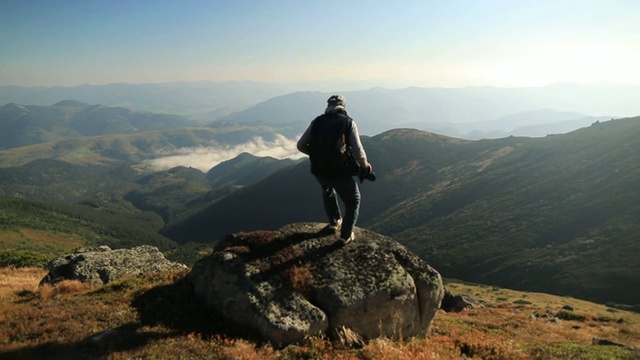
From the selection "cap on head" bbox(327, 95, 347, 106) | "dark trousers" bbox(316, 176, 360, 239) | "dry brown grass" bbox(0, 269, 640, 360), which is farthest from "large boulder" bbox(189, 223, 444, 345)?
"cap on head" bbox(327, 95, 347, 106)

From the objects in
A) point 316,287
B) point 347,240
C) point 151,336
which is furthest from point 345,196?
point 151,336

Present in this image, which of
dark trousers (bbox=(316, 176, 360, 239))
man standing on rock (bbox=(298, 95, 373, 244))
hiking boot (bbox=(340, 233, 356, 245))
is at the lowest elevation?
hiking boot (bbox=(340, 233, 356, 245))

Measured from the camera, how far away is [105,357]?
1000 centimetres

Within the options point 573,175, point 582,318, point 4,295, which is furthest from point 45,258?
point 573,175

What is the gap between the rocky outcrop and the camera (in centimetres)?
2139

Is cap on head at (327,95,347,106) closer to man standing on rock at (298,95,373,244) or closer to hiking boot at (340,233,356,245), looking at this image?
man standing on rock at (298,95,373,244)

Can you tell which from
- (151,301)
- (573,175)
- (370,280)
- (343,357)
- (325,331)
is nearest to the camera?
(343,357)

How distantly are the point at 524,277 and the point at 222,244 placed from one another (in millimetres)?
142976

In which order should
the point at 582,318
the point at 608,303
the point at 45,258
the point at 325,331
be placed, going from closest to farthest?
the point at 325,331
the point at 582,318
the point at 45,258
the point at 608,303

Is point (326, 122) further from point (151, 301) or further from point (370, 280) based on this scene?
point (151, 301)

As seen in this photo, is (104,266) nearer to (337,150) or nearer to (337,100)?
(337,150)

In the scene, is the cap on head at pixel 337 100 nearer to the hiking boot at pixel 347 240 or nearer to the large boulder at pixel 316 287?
the hiking boot at pixel 347 240

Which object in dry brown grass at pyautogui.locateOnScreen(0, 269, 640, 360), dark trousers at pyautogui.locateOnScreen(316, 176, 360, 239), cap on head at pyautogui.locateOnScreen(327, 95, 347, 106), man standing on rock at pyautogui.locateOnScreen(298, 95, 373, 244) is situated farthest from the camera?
dark trousers at pyautogui.locateOnScreen(316, 176, 360, 239)

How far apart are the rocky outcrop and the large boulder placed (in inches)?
360
